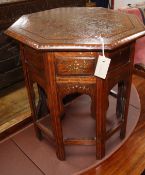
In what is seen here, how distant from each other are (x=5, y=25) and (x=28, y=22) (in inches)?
24.1

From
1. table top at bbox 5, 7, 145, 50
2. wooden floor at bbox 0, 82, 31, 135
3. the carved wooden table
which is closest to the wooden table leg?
the carved wooden table

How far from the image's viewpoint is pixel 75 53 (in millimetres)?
875

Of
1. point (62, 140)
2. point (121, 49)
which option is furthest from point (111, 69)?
point (62, 140)

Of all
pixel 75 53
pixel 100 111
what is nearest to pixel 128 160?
pixel 100 111

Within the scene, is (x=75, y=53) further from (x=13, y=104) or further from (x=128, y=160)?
(x=13, y=104)

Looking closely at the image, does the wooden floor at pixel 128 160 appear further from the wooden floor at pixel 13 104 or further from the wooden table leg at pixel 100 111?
the wooden floor at pixel 13 104

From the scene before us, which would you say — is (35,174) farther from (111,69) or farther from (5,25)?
(5,25)

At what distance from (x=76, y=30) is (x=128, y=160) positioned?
755 millimetres

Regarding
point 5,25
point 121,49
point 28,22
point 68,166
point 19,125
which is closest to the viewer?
point 121,49

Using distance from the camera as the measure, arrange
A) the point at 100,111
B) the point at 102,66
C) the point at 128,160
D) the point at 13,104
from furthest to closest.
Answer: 1. the point at 13,104
2. the point at 128,160
3. the point at 100,111
4. the point at 102,66

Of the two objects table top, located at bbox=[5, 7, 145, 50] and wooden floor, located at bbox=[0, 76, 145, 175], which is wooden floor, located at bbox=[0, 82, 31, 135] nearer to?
wooden floor, located at bbox=[0, 76, 145, 175]

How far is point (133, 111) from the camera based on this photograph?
60.7 inches

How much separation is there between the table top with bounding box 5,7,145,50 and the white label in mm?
51

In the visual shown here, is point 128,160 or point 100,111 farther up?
point 100,111
